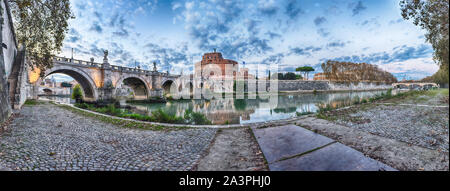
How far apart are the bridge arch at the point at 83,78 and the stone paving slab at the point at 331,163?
93.6ft

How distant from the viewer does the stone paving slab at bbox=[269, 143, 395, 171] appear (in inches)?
101

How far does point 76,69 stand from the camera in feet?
72.4

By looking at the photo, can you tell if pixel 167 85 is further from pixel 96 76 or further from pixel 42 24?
pixel 42 24

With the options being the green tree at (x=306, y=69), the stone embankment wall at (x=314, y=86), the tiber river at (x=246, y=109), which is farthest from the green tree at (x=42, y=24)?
the green tree at (x=306, y=69)

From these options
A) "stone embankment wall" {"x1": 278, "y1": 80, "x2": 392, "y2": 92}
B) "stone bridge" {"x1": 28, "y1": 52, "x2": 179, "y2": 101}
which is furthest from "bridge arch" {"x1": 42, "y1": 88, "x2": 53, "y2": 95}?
"stone embankment wall" {"x1": 278, "y1": 80, "x2": 392, "y2": 92}

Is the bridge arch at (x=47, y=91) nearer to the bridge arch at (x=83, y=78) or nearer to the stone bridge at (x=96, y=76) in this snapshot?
the stone bridge at (x=96, y=76)

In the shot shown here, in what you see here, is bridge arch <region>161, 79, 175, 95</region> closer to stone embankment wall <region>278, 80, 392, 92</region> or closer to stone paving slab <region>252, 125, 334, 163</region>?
stone embankment wall <region>278, 80, 392, 92</region>

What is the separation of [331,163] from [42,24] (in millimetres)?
17468

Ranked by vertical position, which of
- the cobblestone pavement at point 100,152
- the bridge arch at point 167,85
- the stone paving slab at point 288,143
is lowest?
the cobblestone pavement at point 100,152

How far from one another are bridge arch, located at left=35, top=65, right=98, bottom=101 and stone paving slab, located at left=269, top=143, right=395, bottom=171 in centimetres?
2852

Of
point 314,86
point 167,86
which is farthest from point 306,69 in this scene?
point 167,86

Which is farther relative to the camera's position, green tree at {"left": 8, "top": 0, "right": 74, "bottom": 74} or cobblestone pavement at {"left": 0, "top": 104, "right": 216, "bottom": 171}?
green tree at {"left": 8, "top": 0, "right": 74, "bottom": 74}

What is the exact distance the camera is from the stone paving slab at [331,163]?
101 inches

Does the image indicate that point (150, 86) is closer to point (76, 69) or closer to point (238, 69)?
point (76, 69)
